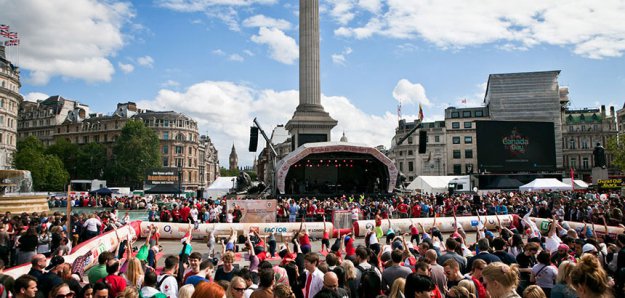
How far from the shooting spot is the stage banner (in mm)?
22781

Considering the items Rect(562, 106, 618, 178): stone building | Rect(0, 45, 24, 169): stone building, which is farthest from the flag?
Rect(562, 106, 618, 178): stone building

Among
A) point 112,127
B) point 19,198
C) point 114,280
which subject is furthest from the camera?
point 112,127

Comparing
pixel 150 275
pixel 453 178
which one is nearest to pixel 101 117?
pixel 453 178

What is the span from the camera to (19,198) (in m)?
25.9

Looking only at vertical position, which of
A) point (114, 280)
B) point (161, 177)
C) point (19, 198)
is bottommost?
point (114, 280)

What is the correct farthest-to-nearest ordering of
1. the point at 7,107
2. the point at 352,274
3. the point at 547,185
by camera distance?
1. the point at 7,107
2. the point at 547,185
3. the point at 352,274

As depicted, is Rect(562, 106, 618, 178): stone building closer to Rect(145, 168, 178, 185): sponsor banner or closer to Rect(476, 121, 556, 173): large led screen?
Rect(476, 121, 556, 173): large led screen

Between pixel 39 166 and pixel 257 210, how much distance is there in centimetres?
6225

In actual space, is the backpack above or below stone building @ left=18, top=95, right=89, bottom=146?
below

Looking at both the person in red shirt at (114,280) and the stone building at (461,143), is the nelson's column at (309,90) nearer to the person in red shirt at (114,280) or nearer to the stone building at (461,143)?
the person in red shirt at (114,280)

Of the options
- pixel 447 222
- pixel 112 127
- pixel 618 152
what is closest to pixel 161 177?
pixel 447 222

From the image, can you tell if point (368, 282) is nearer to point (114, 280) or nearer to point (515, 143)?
point (114, 280)

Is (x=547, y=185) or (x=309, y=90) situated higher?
(x=309, y=90)

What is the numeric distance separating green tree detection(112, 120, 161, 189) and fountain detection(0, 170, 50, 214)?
56109 mm
